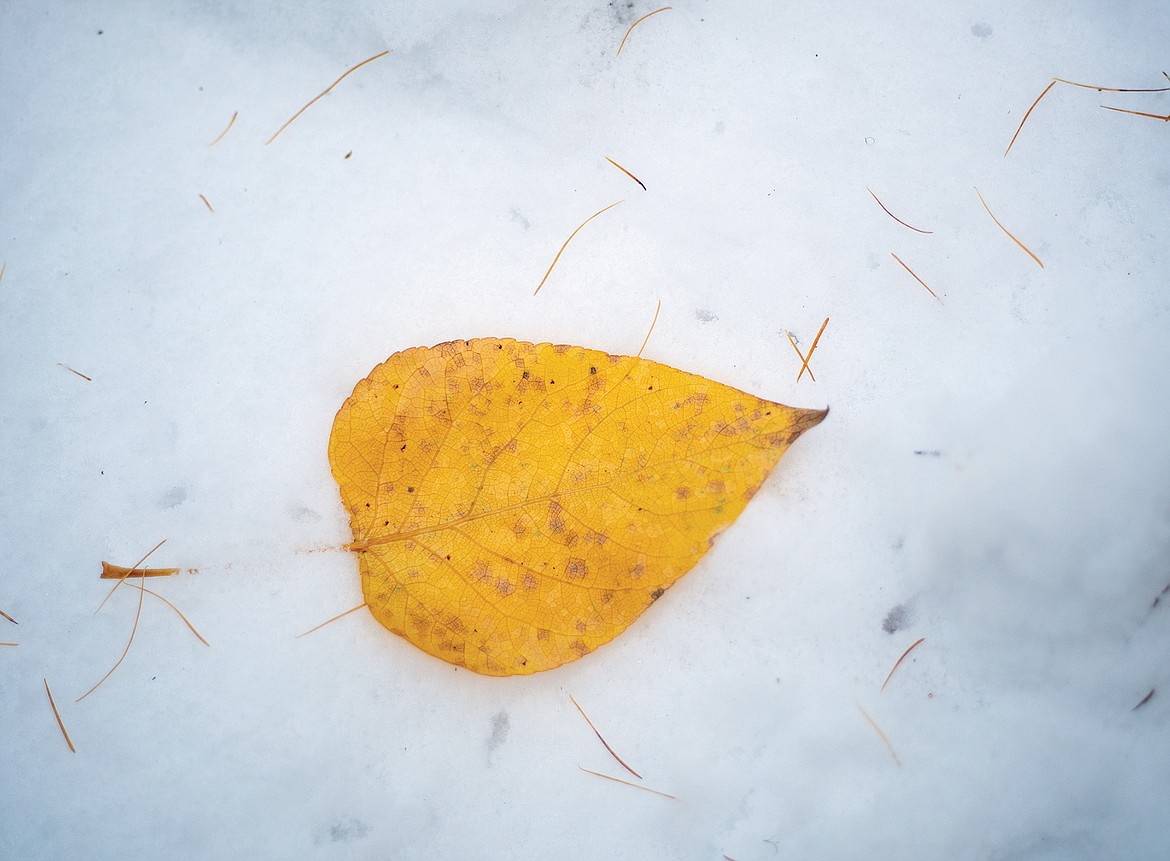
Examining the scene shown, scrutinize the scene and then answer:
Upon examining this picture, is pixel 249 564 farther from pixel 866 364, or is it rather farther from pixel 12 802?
pixel 866 364

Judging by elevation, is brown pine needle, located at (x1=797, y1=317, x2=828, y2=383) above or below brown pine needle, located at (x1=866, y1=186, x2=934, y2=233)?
below

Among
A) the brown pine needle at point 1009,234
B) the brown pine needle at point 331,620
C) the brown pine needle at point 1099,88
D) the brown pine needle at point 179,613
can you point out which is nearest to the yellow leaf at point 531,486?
the brown pine needle at point 331,620

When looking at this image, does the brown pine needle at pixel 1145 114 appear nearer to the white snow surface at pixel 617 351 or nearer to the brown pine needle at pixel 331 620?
the white snow surface at pixel 617 351

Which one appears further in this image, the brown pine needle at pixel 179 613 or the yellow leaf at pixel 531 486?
the brown pine needle at pixel 179 613

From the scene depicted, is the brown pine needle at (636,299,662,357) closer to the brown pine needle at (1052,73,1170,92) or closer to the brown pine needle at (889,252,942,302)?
the brown pine needle at (889,252,942,302)

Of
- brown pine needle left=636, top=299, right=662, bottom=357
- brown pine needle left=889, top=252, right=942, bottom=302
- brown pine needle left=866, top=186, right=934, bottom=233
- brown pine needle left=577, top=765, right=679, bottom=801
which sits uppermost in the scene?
brown pine needle left=866, top=186, right=934, bottom=233

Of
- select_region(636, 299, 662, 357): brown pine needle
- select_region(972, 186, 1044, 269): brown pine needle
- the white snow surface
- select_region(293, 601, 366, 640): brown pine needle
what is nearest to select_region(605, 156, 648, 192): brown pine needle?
the white snow surface

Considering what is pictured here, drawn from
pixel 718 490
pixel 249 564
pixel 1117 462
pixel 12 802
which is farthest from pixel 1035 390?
pixel 12 802
